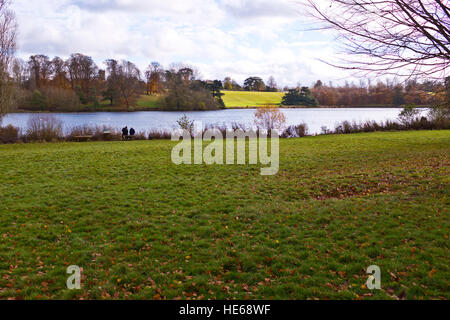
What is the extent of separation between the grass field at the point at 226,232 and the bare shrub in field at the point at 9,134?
12.9m

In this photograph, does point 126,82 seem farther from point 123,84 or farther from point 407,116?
point 407,116

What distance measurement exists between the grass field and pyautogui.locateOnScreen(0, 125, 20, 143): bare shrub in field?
12.9 meters

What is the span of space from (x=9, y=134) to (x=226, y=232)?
2368 centimetres

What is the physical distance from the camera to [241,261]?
505 centimetres

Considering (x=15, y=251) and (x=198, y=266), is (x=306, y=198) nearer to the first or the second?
(x=198, y=266)

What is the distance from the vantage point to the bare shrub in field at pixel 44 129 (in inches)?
914

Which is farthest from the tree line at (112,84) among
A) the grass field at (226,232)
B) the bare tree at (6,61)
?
the grass field at (226,232)

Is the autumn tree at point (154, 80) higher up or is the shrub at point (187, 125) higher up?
the autumn tree at point (154, 80)

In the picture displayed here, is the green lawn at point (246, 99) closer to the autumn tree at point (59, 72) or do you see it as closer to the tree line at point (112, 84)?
the tree line at point (112, 84)

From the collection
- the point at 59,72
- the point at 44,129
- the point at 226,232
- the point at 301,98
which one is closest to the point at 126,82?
the point at 59,72

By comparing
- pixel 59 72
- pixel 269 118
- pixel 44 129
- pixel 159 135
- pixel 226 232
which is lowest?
pixel 226 232

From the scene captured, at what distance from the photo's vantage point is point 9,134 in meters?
22.7

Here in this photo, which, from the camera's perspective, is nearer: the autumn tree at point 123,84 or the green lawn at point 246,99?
the autumn tree at point 123,84

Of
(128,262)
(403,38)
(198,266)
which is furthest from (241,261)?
(403,38)
